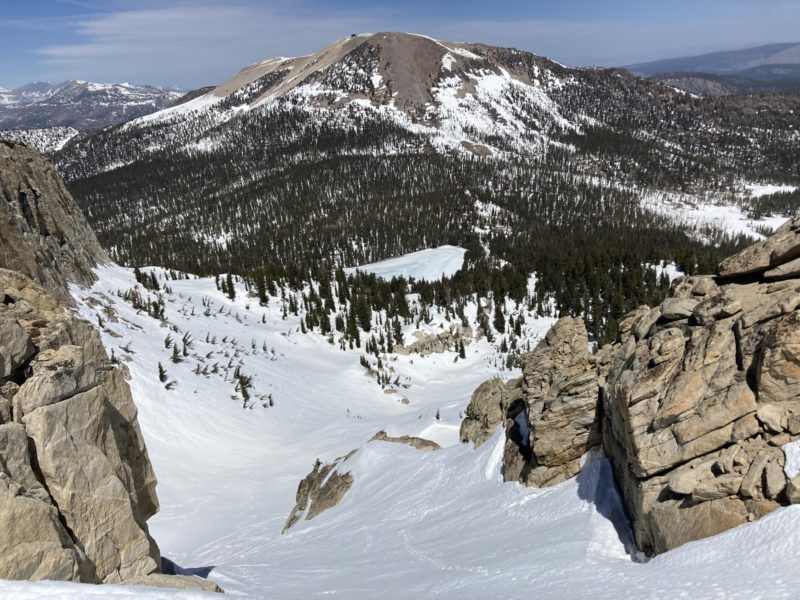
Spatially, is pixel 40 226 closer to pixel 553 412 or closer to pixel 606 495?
pixel 553 412

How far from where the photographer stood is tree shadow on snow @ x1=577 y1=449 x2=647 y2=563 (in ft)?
43.1

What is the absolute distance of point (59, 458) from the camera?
10750 mm

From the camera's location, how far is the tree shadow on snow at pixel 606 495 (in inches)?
518

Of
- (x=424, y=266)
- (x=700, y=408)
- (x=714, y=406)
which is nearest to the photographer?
(x=714, y=406)

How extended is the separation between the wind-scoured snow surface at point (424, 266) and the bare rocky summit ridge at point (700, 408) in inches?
3953

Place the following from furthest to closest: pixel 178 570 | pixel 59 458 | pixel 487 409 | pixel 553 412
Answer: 1. pixel 487 409
2. pixel 553 412
3. pixel 178 570
4. pixel 59 458

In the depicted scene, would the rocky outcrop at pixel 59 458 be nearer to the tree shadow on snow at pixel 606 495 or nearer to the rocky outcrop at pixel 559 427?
the tree shadow on snow at pixel 606 495

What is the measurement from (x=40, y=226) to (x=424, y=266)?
9510cm

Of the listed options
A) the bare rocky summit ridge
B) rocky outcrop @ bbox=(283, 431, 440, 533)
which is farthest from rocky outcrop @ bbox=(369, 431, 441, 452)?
the bare rocky summit ridge

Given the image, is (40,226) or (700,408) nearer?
(700,408)

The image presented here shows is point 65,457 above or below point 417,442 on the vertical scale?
above

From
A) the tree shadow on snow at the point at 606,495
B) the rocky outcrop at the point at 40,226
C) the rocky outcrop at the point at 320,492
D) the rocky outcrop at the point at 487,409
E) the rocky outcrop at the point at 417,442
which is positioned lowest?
the rocky outcrop at the point at 320,492

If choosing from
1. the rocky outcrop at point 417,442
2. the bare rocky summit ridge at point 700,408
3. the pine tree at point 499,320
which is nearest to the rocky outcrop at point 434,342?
the pine tree at point 499,320

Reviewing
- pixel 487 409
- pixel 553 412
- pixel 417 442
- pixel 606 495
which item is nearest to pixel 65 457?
pixel 606 495
